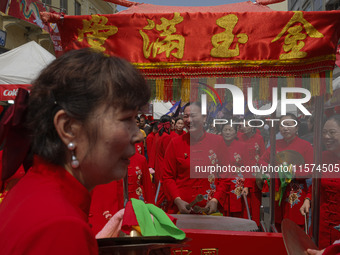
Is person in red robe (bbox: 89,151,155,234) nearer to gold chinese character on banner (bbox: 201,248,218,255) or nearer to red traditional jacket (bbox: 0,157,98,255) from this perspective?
gold chinese character on banner (bbox: 201,248,218,255)

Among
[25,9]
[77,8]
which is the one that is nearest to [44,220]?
[25,9]

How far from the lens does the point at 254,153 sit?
215 inches

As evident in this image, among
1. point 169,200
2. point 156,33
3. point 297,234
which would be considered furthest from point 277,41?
point 169,200

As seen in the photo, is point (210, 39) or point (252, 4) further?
point (252, 4)

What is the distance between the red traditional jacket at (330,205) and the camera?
10.9ft

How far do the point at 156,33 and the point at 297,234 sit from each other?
1.60m

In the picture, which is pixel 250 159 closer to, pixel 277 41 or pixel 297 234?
pixel 277 41

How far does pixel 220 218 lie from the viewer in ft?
9.28

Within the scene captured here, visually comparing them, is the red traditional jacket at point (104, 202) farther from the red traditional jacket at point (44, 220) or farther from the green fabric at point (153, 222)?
the red traditional jacket at point (44, 220)

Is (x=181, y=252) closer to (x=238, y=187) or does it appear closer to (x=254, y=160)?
(x=238, y=187)

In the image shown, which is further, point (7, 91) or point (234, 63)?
point (7, 91)

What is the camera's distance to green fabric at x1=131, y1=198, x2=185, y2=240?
1.42 m

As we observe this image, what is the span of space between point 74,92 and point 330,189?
10.6 ft

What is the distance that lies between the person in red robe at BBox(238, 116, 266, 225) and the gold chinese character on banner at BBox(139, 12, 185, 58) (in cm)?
207
